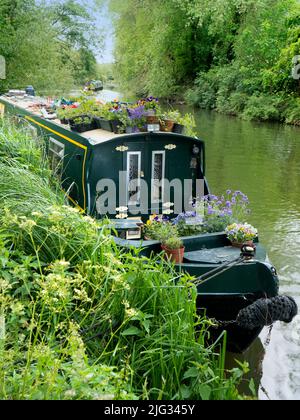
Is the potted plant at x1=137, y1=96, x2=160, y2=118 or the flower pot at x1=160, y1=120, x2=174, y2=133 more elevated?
the potted plant at x1=137, y1=96, x2=160, y2=118

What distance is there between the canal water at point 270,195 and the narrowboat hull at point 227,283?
0.53 meters

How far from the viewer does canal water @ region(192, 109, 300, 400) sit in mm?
5512

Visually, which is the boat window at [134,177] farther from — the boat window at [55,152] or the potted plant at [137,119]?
the boat window at [55,152]

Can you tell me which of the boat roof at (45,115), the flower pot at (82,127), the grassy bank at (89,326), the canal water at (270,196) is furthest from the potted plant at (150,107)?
the grassy bank at (89,326)

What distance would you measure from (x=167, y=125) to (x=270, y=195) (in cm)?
605

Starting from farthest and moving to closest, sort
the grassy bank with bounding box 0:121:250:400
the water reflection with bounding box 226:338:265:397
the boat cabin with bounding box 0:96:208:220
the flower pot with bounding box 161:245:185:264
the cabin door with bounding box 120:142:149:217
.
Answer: the cabin door with bounding box 120:142:149:217 < the boat cabin with bounding box 0:96:208:220 < the water reflection with bounding box 226:338:265:397 < the flower pot with bounding box 161:245:185:264 < the grassy bank with bounding box 0:121:250:400

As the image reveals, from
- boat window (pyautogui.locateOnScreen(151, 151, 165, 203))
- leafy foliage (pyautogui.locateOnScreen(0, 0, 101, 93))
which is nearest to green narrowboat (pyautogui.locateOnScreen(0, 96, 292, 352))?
boat window (pyautogui.locateOnScreen(151, 151, 165, 203))

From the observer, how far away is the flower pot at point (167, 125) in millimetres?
6711

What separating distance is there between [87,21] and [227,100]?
12.0 metres

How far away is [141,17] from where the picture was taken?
31766mm

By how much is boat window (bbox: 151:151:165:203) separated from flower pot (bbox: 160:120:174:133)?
0.34 meters

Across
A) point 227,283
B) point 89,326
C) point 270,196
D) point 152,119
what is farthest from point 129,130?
point 270,196

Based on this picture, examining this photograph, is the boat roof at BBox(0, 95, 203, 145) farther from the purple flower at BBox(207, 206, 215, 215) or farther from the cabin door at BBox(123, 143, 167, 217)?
the purple flower at BBox(207, 206, 215, 215)
